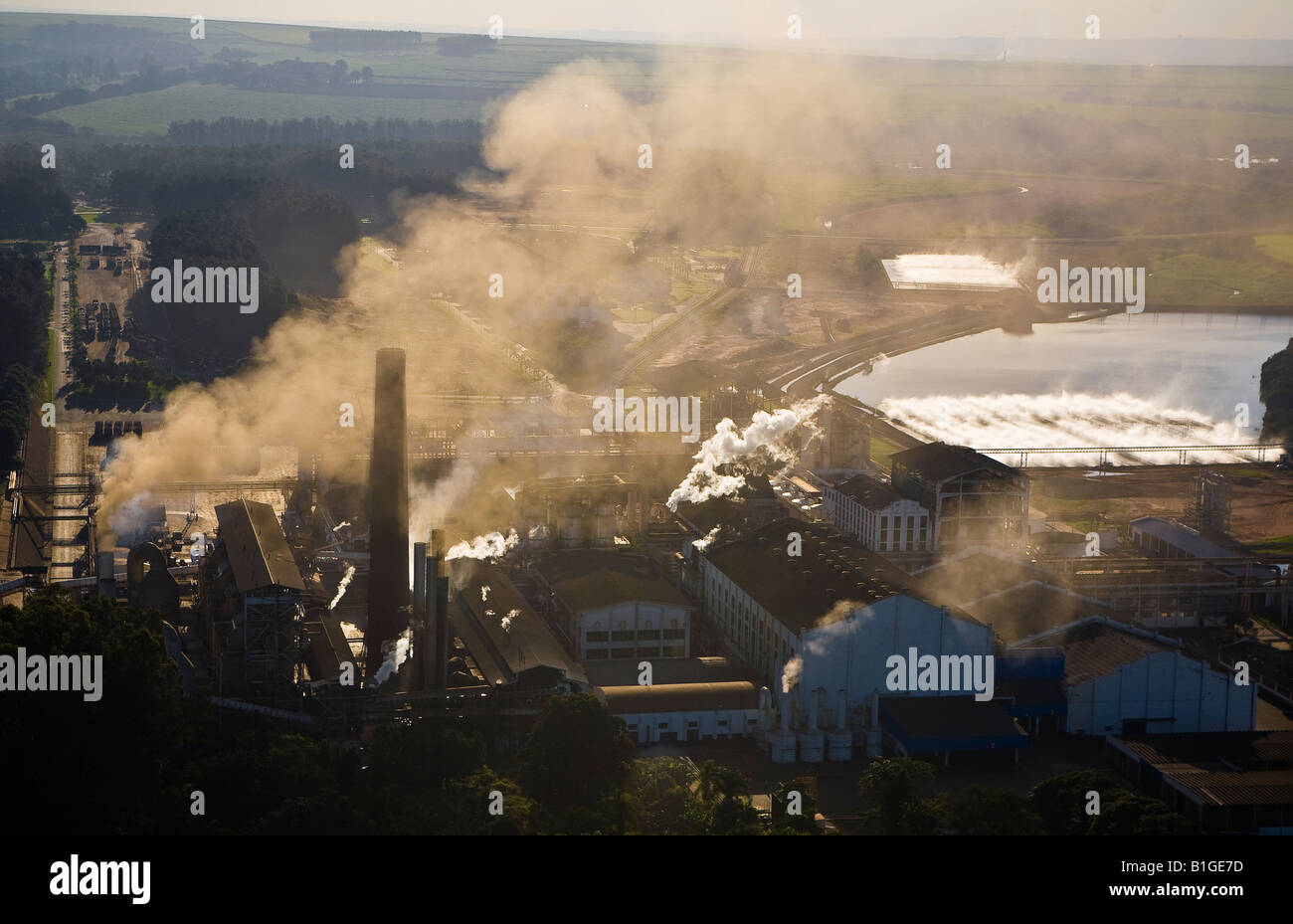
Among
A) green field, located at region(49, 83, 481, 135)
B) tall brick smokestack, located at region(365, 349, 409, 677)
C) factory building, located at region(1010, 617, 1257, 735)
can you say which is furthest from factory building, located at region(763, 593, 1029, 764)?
green field, located at region(49, 83, 481, 135)

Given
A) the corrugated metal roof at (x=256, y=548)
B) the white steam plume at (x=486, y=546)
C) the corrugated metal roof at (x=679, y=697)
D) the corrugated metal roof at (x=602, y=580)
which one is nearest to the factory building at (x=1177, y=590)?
the corrugated metal roof at (x=602, y=580)

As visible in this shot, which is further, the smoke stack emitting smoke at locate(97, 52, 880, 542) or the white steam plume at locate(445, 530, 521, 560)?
the smoke stack emitting smoke at locate(97, 52, 880, 542)

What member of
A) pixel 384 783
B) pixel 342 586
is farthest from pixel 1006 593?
pixel 384 783

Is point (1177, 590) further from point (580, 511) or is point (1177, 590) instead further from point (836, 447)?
point (836, 447)

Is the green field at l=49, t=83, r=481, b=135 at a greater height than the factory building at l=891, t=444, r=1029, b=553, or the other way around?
the green field at l=49, t=83, r=481, b=135

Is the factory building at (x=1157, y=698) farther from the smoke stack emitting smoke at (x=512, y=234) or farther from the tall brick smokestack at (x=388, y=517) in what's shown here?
the smoke stack emitting smoke at (x=512, y=234)

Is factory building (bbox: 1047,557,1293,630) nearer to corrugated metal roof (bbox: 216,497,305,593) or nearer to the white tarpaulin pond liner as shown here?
corrugated metal roof (bbox: 216,497,305,593)
